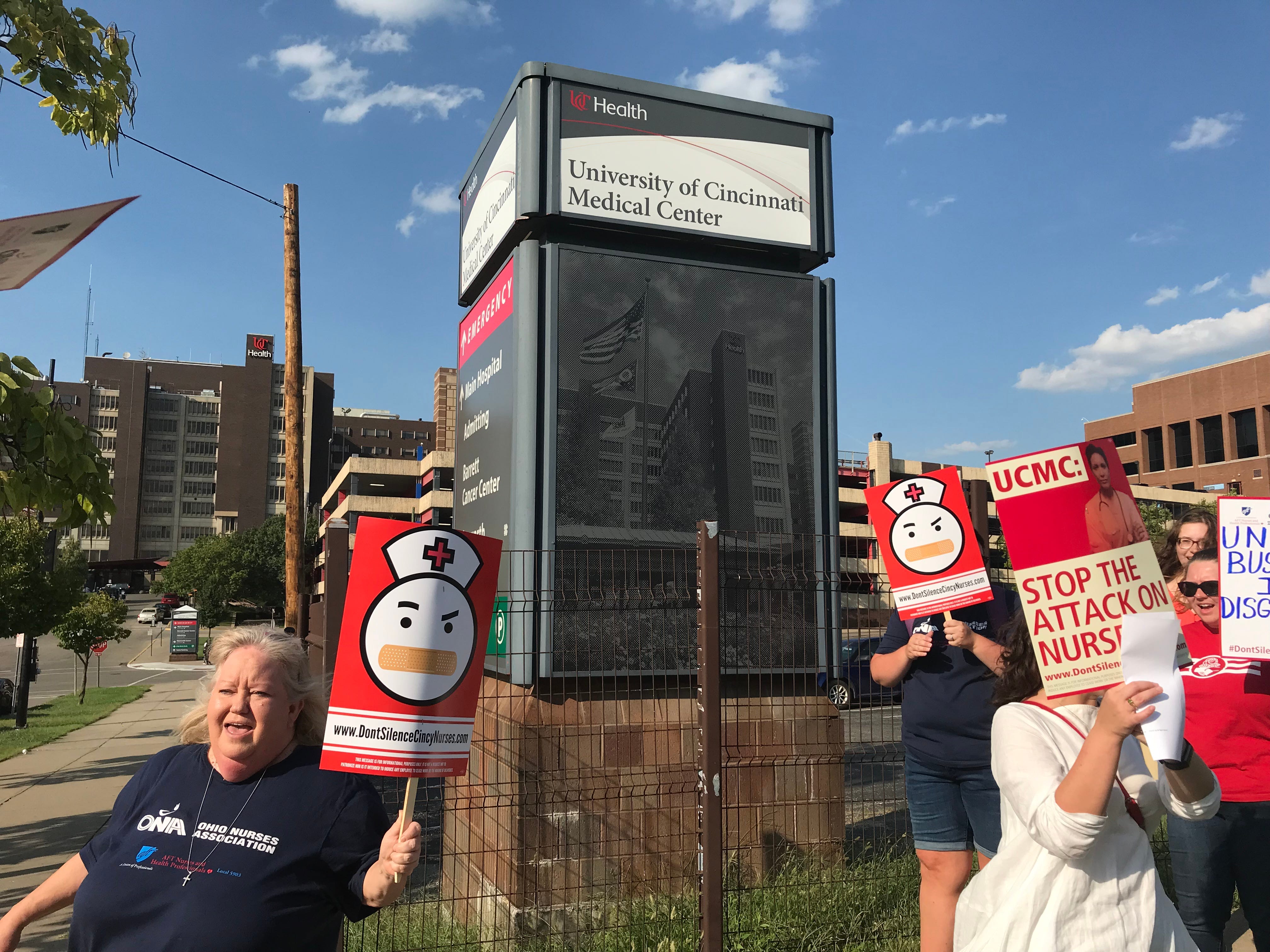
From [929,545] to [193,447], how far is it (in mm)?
123173

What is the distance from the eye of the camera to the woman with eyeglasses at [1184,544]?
3.71m

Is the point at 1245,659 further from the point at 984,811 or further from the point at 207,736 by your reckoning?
the point at 207,736

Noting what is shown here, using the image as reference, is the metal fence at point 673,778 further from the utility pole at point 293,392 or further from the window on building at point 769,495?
the utility pole at point 293,392

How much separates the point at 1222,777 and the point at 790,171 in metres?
4.98

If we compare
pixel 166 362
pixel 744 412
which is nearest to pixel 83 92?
pixel 744 412

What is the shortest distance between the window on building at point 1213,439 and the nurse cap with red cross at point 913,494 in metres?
67.3

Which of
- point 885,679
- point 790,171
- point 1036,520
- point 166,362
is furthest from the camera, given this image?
point 166,362

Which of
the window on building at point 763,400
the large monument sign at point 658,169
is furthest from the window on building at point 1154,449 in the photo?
the window on building at point 763,400

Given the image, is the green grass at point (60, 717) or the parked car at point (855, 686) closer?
the parked car at point (855, 686)

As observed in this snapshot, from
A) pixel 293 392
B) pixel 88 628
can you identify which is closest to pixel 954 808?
pixel 293 392

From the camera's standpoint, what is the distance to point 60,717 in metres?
20.7

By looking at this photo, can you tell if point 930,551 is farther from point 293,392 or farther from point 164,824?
point 293,392

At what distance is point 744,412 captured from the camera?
642cm

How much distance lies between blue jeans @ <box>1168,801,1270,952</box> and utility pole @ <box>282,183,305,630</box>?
950cm
